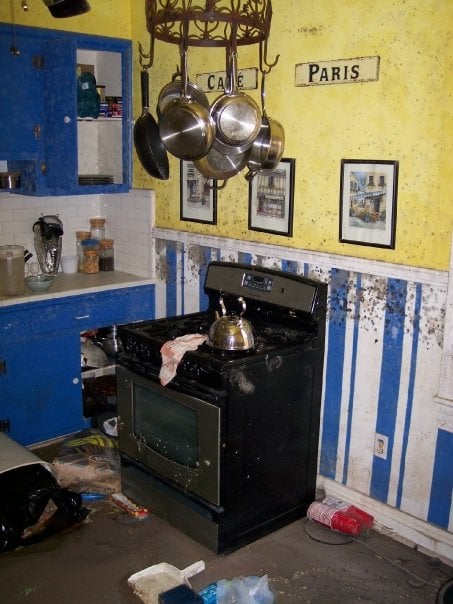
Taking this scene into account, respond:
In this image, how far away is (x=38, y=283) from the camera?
12.1 feet

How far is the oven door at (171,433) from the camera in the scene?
2682mm

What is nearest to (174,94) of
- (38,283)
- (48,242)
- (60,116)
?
(60,116)

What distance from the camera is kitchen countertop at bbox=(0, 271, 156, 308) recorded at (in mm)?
3578

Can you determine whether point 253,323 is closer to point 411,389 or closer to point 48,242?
point 411,389

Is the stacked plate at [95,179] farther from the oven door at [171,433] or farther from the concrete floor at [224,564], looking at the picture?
the concrete floor at [224,564]

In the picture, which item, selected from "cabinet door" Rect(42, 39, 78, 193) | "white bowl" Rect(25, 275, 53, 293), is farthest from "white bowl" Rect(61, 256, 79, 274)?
"cabinet door" Rect(42, 39, 78, 193)

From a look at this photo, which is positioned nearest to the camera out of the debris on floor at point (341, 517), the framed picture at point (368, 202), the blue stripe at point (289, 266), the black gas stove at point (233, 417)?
the black gas stove at point (233, 417)

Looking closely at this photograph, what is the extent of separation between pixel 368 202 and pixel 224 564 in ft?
5.51

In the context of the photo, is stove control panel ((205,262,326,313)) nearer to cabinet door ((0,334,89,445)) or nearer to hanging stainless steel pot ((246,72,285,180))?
hanging stainless steel pot ((246,72,285,180))

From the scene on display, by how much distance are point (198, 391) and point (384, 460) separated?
3.16ft

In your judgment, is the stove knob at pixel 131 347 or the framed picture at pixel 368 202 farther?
the stove knob at pixel 131 347

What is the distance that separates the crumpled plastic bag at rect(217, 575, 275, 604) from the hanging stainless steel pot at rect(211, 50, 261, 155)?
172 centimetres

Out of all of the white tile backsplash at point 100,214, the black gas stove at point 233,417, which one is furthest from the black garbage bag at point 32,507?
the white tile backsplash at point 100,214

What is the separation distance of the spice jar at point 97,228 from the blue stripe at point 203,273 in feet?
3.06
